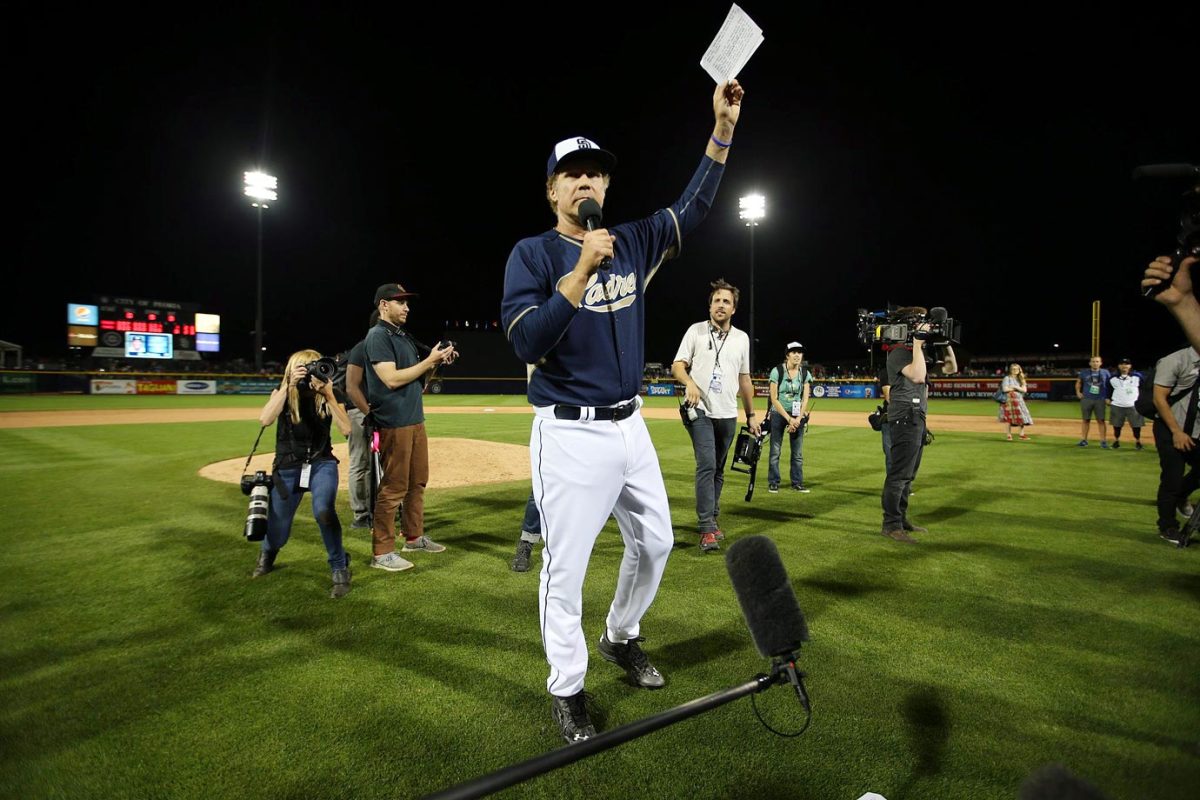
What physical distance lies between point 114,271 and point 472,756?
71.1m

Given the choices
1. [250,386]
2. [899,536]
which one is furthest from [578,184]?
[250,386]

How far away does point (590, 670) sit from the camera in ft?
9.77

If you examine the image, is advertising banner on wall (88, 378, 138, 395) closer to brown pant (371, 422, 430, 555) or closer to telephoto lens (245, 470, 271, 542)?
brown pant (371, 422, 430, 555)

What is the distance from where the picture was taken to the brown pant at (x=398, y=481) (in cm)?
474

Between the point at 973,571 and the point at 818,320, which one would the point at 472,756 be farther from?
the point at 818,320

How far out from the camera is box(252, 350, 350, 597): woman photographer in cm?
411

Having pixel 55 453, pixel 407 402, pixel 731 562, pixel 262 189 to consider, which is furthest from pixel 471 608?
pixel 262 189

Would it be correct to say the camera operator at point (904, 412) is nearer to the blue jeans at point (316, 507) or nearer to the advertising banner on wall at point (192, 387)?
the blue jeans at point (316, 507)

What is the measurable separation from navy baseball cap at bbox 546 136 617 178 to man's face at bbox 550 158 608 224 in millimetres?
22

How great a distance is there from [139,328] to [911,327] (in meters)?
49.0

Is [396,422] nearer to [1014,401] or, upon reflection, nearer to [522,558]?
[522,558]

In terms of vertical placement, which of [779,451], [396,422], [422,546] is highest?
[396,422]

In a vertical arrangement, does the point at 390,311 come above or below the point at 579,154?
below

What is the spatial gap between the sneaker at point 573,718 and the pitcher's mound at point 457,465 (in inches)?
245
